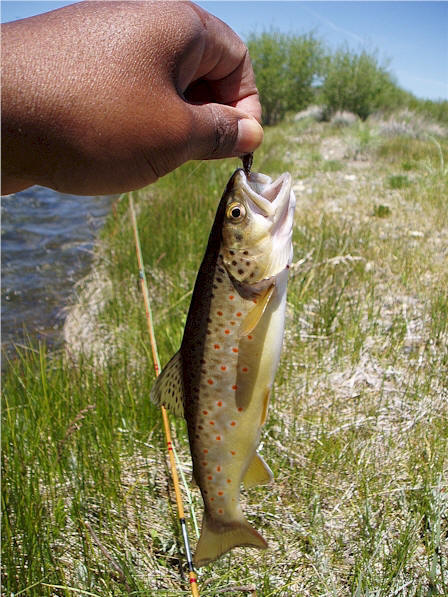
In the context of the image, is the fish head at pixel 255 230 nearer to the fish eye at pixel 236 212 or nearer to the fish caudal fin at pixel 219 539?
the fish eye at pixel 236 212

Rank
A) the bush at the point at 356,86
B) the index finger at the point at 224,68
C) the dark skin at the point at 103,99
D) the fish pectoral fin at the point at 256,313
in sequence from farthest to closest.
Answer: the bush at the point at 356,86 → the index finger at the point at 224,68 → the fish pectoral fin at the point at 256,313 → the dark skin at the point at 103,99

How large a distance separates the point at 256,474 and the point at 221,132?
131cm

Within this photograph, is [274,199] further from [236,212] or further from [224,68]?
[224,68]

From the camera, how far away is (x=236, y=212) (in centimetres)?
193

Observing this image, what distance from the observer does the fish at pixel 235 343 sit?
1.89 m

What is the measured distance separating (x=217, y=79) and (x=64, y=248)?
7470mm

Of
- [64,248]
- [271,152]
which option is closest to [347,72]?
[271,152]

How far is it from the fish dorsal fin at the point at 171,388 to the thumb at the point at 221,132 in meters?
0.79

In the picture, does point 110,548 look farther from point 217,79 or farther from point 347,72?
point 347,72

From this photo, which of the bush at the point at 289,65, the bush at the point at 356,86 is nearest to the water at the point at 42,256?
the bush at the point at 356,86

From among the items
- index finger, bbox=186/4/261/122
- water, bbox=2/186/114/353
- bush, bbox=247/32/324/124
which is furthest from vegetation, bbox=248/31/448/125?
index finger, bbox=186/4/261/122

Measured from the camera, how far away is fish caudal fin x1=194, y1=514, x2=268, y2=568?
199 centimetres

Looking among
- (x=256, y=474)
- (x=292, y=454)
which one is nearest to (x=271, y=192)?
(x=256, y=474)

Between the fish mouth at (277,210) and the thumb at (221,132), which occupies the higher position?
the thumb at (221,132)
